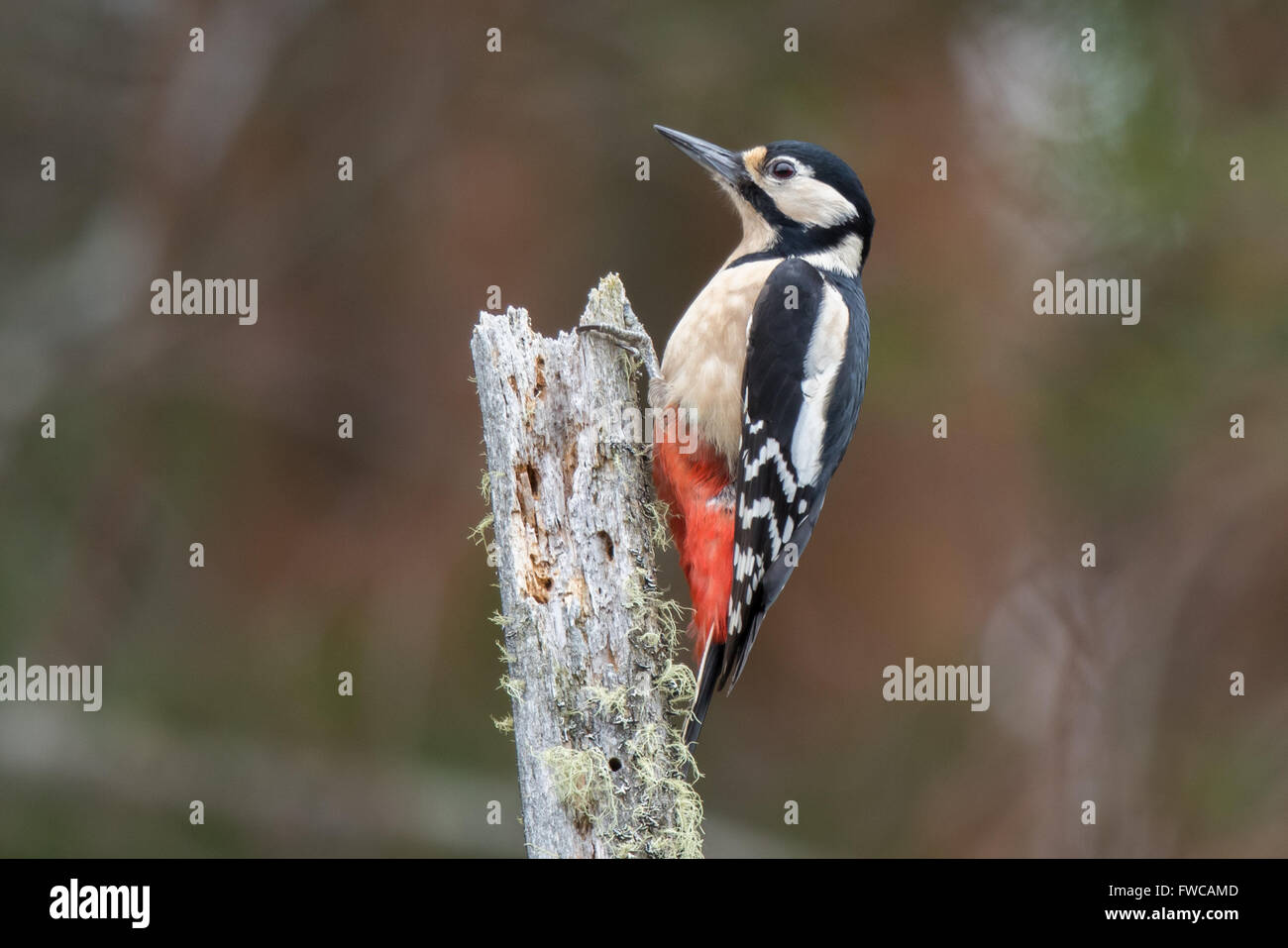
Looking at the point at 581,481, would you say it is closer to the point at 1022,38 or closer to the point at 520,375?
the point at 520,375

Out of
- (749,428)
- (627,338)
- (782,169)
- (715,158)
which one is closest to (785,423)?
(749,428)

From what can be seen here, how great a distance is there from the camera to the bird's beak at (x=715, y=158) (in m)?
4.14

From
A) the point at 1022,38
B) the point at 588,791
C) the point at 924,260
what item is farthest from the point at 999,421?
the point at 588,791

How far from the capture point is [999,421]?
6234mm

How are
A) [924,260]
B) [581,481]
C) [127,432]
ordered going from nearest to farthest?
1. [581,481]
2. [924,260]
3. [127,432]

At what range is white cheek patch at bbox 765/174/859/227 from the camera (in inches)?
158

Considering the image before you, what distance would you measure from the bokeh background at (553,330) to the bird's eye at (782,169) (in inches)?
76.5

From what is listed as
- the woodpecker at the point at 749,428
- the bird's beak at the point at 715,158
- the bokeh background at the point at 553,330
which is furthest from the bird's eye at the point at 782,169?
the bokeh background at the point at 553,330

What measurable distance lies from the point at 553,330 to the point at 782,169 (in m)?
2.23

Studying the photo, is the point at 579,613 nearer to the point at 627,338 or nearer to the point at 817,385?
the point at 627,338

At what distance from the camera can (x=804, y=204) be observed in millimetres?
4039

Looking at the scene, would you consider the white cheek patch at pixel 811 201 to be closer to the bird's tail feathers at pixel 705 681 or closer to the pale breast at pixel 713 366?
the pale breast at pixel 713 366

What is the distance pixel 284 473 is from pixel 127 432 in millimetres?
770

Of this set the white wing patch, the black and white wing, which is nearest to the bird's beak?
the black and white wing
